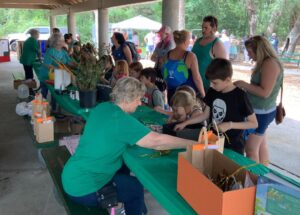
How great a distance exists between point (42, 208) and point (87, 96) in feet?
3.34

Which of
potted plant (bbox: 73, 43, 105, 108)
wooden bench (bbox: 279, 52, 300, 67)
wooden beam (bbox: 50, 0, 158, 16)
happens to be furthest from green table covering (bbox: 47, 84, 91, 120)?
wooden bench (bbox: 279, 52, 300, 67)

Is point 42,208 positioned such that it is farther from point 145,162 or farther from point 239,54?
point 239,54

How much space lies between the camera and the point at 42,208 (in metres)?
2.80

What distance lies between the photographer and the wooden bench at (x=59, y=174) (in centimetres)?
197

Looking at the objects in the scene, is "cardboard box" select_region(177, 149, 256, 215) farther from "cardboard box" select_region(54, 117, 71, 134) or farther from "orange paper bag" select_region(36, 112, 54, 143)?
"cardboard box" select_region(54, 117, 71, 134)

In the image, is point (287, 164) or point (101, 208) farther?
point (287, 164)

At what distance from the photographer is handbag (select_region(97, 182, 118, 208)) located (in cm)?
192

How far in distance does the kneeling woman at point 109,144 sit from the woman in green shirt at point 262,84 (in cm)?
100

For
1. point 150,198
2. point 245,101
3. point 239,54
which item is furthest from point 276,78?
point 239,54

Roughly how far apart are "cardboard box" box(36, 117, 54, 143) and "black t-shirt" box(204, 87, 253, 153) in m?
2.15

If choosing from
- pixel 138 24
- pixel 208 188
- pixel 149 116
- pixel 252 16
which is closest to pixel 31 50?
pixel 149 116

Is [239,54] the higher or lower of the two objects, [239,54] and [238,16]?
the lower

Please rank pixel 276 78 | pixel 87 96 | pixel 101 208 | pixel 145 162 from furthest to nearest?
pixel 87 96 < pixel 276 78 < pixel 101 208 < pixel 145 162

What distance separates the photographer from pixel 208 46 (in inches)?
140
